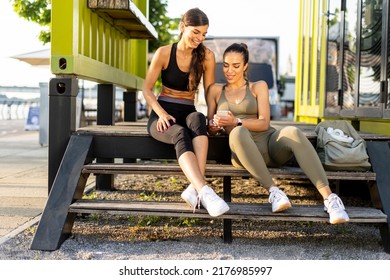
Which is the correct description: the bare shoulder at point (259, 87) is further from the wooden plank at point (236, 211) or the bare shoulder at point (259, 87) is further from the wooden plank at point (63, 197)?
the wooden plank at point (63, 197)

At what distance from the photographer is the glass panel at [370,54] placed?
6.14 metres

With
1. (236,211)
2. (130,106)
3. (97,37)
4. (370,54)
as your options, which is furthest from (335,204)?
(130,106)

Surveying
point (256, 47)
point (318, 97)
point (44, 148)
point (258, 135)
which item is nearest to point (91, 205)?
point (258, 135)

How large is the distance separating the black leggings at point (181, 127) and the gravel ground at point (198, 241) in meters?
0.73

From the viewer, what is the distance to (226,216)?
4332 mm

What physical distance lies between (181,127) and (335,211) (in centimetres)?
131

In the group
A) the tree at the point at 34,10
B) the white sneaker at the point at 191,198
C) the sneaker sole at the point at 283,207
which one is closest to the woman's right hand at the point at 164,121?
the white sneaker at the point at 191,198

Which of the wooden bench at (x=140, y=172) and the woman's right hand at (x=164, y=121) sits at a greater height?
the woman's right hand at (x=164, y=121)

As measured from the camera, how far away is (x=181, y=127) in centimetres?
458

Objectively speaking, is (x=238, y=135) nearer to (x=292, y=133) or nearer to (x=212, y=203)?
(x=292, y=133)

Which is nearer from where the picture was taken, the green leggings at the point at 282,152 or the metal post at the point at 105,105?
the green leggings at the point at 282,152

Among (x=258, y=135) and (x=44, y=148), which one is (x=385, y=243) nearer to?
(x=258, y=135)

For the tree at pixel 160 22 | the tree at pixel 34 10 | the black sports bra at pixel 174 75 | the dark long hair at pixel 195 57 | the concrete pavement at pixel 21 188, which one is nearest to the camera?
the dark long hair at pixel 195 57

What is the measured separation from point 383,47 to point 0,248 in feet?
13.3
